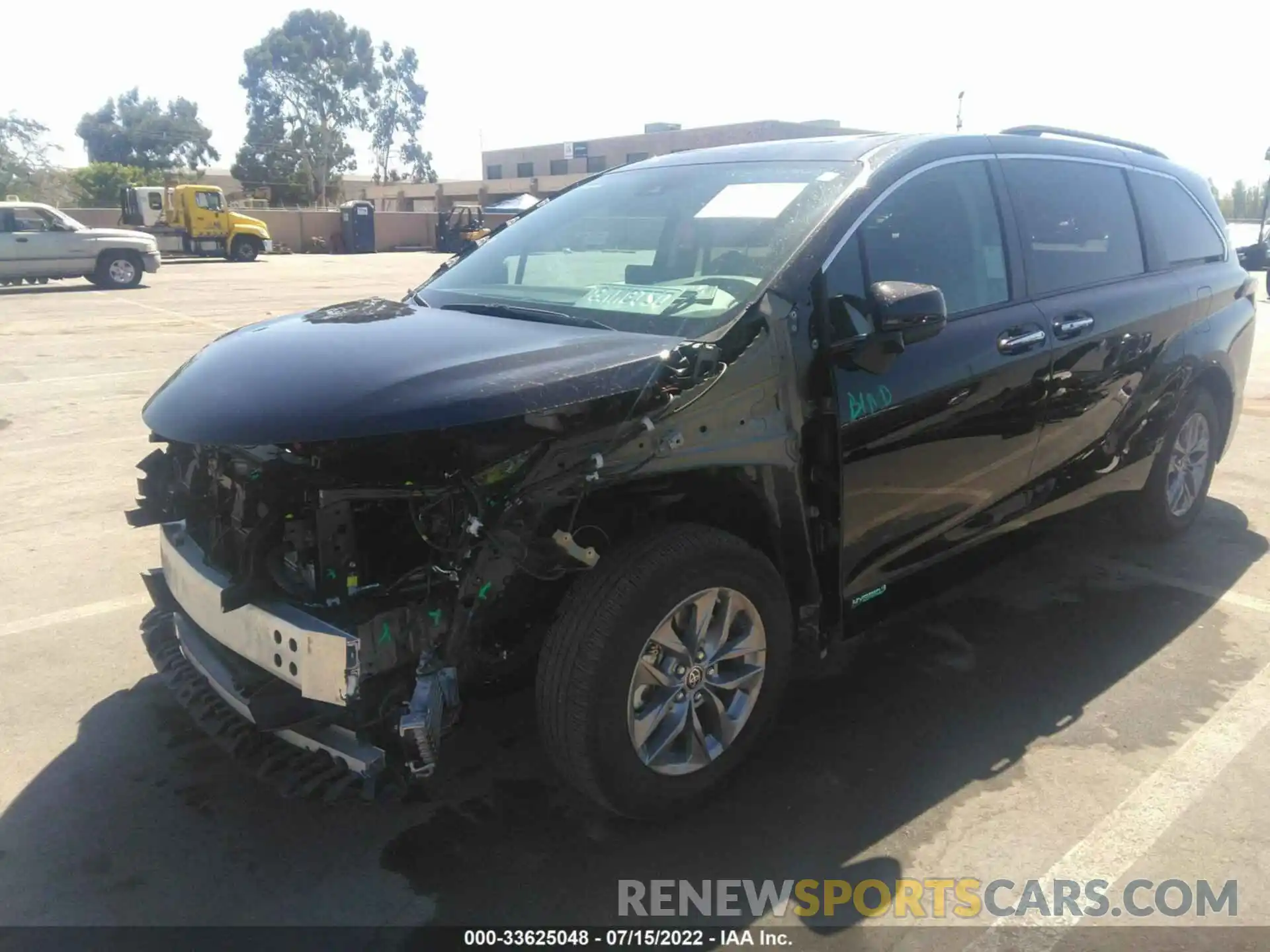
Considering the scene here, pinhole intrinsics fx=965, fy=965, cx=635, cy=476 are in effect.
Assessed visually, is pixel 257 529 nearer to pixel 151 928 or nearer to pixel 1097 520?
pixel 151 928

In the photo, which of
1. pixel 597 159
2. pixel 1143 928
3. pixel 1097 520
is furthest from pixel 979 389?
pixel 597 159

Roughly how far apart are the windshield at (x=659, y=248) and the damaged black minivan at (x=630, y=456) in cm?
2

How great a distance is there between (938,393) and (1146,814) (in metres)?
1.43

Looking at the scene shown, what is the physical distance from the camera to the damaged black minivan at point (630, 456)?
7.91 feet

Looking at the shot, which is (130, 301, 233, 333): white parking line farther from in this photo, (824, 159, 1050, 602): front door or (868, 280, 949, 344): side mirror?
(868, 280, 949, 344): side mirror

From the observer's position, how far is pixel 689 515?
2.86 m

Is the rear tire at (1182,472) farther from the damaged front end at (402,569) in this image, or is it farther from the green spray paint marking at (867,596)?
the damaged front end at (402,569)

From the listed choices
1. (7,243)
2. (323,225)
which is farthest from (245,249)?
(7,243)

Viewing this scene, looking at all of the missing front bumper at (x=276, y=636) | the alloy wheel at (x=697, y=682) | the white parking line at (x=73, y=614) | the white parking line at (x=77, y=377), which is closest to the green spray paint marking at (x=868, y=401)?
the alloy wheel at (x=697, y=682)

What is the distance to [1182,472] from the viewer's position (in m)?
4.95

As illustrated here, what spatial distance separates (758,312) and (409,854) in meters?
1.83

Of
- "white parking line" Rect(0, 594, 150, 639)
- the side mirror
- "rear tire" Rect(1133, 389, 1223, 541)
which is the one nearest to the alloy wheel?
the side mirror

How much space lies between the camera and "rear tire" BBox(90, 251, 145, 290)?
2091cm

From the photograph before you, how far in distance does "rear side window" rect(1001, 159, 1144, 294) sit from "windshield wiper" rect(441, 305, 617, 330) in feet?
5.92
